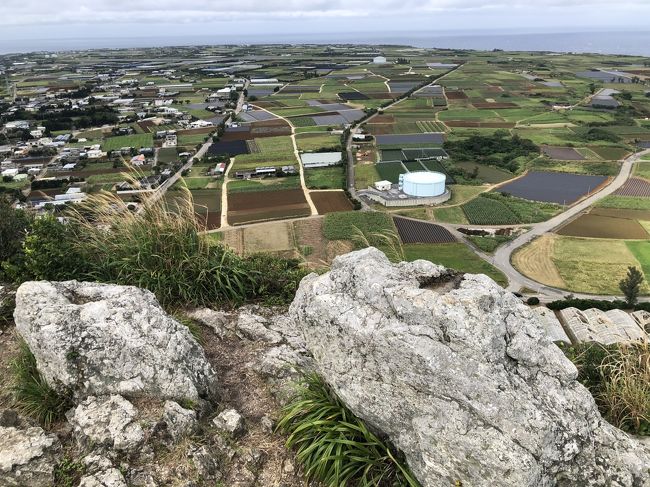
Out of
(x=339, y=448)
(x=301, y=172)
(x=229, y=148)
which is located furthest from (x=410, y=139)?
(x=339, y=448)

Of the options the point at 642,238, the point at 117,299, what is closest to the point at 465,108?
the point at 642,238

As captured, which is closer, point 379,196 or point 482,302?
point 482,302

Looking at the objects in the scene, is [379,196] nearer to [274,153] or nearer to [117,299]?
[274,153]

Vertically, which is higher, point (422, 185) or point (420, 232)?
point (422, 185)

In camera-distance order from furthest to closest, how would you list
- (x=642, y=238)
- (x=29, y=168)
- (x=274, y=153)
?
(x=274, y=153) → (x=29, y=168) → (x=642, y=238)

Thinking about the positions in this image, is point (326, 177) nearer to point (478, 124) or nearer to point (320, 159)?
point (320, 159)

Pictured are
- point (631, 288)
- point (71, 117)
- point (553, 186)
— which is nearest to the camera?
point (631, 288)
